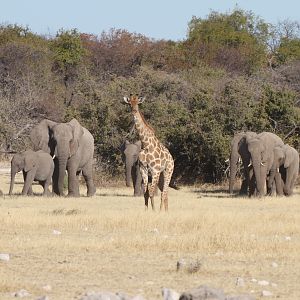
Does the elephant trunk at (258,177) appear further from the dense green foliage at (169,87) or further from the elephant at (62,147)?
the dense green foliage at (169,87)

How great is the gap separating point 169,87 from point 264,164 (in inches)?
573

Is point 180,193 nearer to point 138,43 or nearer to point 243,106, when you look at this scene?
point 243,106

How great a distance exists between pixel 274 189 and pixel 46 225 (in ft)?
47.1

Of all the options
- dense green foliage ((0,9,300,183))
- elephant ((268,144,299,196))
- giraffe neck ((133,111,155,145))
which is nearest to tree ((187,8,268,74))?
dense green foliage ((0,9,300,183))

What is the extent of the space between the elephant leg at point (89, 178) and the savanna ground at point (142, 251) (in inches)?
282

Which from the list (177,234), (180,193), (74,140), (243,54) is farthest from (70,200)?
(243,54)

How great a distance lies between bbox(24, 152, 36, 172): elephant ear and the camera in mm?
26109

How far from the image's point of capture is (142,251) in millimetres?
13500

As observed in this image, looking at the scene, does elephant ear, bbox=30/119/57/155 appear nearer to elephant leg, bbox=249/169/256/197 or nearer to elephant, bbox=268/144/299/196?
elephant leg, bbox=249/169/256/197

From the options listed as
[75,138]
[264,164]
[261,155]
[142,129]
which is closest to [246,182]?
[264,164]

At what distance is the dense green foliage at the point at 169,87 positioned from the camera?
117ft

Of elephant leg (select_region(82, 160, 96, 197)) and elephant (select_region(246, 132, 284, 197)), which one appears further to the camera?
elephant leg (select_region(82, 160, 96, 197))

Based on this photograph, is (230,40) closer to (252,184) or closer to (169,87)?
(169,87)

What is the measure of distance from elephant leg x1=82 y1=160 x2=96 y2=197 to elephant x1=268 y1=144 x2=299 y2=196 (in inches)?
196
